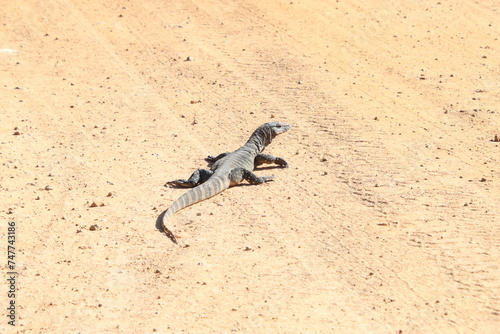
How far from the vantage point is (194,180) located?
10.1m

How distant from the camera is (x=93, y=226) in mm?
8742

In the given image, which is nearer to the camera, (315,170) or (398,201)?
(398,201)

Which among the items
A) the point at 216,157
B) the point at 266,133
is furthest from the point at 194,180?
the point at 266,133

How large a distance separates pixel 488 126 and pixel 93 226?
7.01m

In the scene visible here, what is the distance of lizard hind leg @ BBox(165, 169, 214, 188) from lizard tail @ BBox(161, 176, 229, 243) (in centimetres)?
27

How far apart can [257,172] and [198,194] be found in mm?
1548

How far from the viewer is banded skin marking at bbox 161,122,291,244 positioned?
9.48 metres

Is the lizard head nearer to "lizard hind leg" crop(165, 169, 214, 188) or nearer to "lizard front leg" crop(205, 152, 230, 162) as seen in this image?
"lizard front leg" crop(205, 152, 230, 162)

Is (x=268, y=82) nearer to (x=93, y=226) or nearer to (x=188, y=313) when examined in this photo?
(x=93, y=226)

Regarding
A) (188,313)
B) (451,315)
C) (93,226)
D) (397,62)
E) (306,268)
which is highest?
(397,62)

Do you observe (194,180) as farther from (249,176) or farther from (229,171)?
(249,176)

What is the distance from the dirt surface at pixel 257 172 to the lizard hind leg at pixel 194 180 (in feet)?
Result: 0.72

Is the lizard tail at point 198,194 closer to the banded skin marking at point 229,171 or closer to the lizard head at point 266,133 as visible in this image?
the banded skin marking at point 229,171

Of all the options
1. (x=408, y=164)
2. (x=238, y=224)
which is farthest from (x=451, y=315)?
(x=408, y=164)
